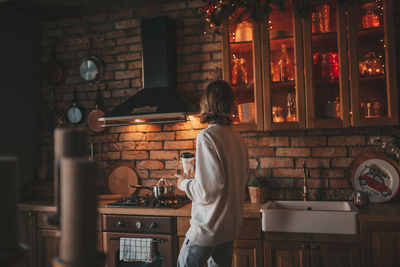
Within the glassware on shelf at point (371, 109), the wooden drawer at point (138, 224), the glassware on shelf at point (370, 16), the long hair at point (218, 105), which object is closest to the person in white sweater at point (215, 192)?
the long hair at point (218, 105)

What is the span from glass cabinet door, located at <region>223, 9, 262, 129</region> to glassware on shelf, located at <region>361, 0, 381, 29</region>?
784mm

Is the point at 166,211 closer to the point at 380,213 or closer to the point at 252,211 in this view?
the point at 252,211

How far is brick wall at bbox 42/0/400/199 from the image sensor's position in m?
3.05

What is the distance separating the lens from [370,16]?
273 cm

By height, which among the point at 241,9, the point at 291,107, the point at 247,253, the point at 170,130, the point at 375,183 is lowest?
the point at 247,253

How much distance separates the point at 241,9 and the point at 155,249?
1.98m

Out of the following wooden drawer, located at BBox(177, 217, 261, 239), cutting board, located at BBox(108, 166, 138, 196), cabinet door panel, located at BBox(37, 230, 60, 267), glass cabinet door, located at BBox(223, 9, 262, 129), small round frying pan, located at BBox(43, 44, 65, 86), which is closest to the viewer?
wooden drawer, located at BBox(177, 217, 261, 239)

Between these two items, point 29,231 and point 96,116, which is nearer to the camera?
point 29,231

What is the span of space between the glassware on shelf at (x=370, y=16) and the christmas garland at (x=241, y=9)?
0.62 feet

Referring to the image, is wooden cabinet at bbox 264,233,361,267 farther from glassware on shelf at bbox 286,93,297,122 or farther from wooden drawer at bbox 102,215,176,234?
glassware on shelf at bbox 286,93,297,122

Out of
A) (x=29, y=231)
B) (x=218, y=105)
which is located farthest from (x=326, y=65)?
(x=29, y=231)

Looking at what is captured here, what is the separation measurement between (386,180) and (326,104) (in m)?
0.74

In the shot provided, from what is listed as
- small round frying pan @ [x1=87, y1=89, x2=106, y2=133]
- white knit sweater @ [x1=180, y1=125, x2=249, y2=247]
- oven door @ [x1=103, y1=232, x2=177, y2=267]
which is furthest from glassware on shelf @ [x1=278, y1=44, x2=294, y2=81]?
small round frying pan @ [x1=87, y1=89, x2=106, y2=133]

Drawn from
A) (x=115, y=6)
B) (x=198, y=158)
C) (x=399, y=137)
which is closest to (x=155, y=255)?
(x=198, y=158)
